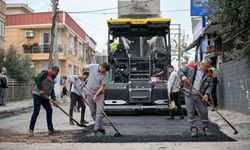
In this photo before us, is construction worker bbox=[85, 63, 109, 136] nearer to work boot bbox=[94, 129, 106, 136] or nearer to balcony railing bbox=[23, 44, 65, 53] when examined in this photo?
work boot bbox=[94, 129, 106, 136]

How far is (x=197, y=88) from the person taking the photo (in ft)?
28.4

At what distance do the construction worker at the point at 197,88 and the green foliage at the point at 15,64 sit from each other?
18.3 metres

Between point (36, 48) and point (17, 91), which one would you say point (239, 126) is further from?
point (36, 48)

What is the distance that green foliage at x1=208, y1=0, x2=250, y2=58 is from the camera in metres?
9.48

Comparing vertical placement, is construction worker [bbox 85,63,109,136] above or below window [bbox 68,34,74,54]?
below

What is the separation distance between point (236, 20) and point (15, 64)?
18381 mm

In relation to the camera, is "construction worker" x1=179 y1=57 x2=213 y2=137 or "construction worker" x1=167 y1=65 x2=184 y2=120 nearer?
"construction worker" x1=179 y1=57 x2=213 y2=137

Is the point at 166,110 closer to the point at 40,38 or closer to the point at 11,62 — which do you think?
the point at 11,62

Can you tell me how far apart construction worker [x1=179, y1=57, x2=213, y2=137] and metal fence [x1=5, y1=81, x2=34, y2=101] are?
16.5 meters

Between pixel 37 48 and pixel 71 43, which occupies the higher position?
pixel 71 43

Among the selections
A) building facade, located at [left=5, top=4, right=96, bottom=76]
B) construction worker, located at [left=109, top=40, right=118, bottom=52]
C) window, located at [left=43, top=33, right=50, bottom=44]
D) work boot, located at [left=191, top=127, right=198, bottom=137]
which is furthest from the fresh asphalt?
window, located at [left=43, top=33, right=50, bottom=44]

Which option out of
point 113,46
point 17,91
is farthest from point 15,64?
point 113,46

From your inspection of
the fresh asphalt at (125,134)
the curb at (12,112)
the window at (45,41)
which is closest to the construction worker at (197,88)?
the fresh asphalt at (125,134)

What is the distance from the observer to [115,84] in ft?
45.6
